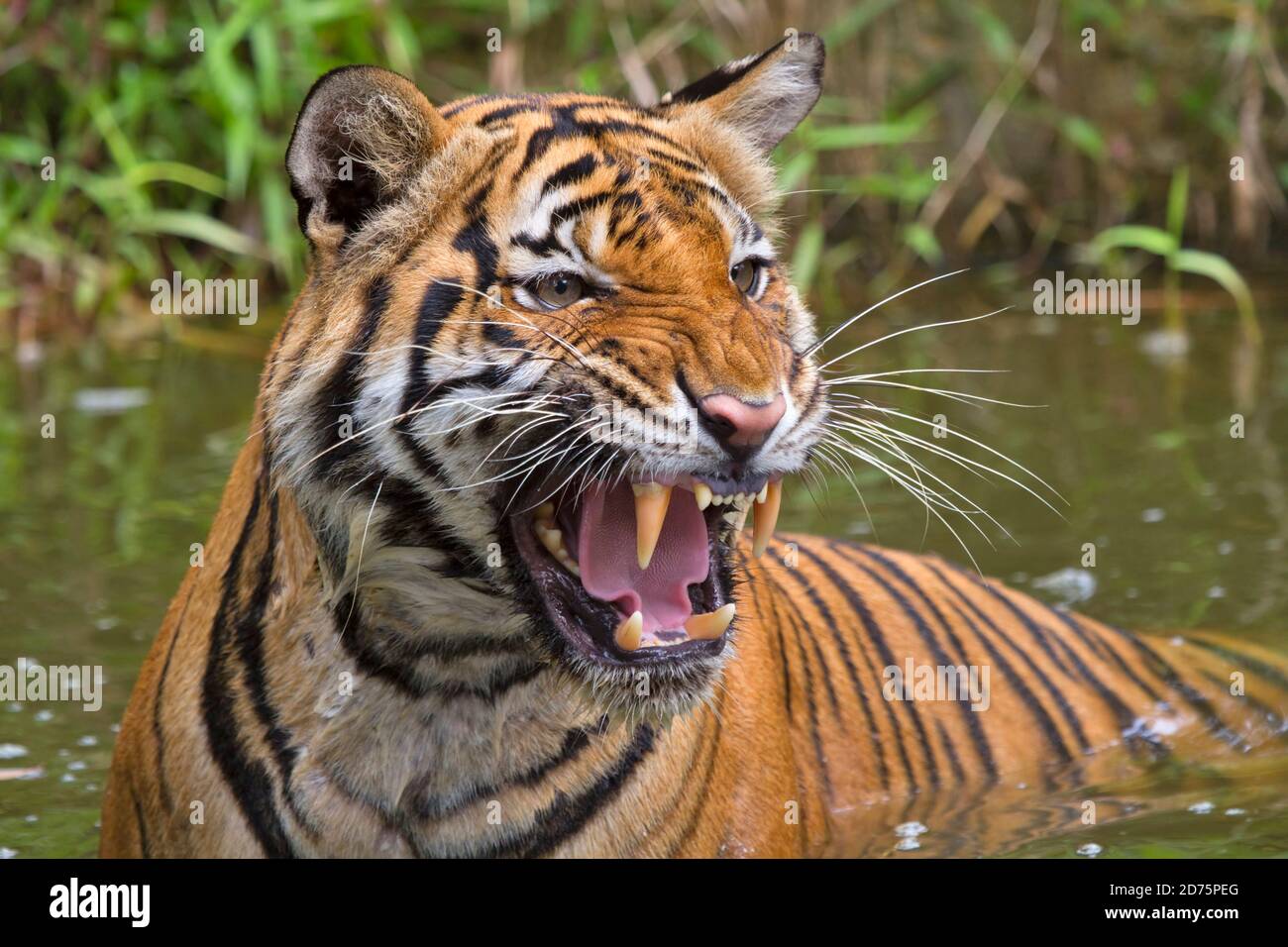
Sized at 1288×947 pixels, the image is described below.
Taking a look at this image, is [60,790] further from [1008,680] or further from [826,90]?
[826,90]

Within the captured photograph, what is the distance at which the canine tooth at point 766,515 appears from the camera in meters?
2.24

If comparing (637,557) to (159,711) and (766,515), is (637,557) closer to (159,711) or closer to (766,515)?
(766,515)

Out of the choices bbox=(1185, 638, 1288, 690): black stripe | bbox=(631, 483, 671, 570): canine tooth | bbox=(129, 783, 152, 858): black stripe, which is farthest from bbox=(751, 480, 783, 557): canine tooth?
bbox=(1185, 638, 1288, 690): black stripe

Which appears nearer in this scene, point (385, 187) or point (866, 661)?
point (385, 187)

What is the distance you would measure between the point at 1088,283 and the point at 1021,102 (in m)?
0.89

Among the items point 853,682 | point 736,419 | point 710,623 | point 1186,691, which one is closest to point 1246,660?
point 1186,691

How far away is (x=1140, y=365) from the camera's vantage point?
233 inches

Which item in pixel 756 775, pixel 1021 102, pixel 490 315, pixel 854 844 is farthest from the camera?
pixel 1021 102

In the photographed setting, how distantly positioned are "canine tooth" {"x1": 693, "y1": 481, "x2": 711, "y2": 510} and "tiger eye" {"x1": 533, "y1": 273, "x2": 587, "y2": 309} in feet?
0.94

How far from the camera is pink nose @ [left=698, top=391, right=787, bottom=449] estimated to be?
6.70 ft

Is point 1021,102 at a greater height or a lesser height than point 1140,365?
greater

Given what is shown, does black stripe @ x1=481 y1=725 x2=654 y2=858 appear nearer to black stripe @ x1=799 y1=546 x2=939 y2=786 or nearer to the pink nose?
the pink nose

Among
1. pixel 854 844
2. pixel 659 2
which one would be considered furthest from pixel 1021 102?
pixel 854 844

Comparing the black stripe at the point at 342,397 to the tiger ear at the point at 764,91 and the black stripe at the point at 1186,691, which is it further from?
the black stripe at the point at 1186,691
